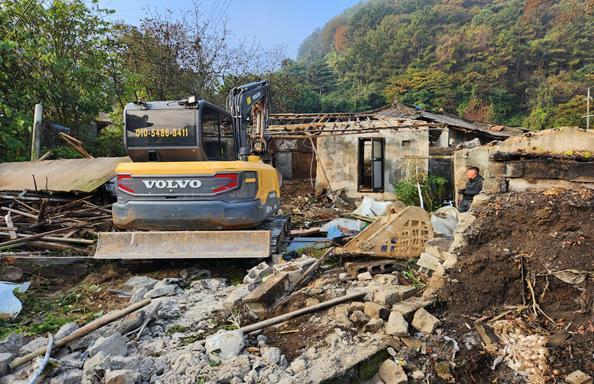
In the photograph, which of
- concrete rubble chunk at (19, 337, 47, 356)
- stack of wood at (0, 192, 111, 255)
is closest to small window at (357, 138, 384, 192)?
stack of wood at (0, 192, 111, 255)

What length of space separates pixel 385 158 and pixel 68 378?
12.5m

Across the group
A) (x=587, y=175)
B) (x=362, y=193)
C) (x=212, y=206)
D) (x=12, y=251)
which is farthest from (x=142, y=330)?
(x=362, y=193)

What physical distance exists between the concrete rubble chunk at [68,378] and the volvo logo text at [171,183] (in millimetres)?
2887

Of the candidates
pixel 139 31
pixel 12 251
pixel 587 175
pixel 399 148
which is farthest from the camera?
pixel 139 31

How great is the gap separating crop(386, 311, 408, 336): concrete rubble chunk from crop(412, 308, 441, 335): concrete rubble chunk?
0.15 m

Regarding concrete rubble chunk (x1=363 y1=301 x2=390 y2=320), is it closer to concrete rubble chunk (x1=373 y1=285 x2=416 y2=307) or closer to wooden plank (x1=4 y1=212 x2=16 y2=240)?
concrete rubble chunk (x1=373 y1=285 x2=416 y2=307)

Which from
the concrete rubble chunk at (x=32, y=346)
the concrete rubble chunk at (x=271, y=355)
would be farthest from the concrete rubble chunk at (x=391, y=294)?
the concrete rubble chunk at (x=32, y=346)

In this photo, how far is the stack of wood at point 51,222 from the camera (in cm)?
617

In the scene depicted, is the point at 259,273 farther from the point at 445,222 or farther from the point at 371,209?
the point at 371,209

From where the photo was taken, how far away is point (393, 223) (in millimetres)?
5145

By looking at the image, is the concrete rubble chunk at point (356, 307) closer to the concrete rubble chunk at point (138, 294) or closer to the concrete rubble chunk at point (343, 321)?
the concrete rubble chunk at point (343, 321)

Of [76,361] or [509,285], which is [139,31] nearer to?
[76,361]

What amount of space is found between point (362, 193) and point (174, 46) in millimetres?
10334

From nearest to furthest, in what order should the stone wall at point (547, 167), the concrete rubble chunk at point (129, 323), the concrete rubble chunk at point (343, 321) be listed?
the concrete rubble chunk at point (343, 321), the concrete rubble chunk at point (129, 323), the stone wall at point (547, 167)
